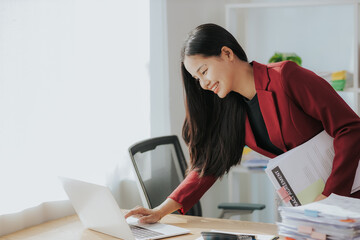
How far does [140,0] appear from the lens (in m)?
2.65

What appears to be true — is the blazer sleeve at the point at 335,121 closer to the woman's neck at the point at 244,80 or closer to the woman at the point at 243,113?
the woman at the point at 243,113

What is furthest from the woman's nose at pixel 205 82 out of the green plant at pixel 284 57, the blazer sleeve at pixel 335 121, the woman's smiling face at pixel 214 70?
the green plant at pixel 284 57

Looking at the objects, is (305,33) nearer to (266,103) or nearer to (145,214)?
(266,103)

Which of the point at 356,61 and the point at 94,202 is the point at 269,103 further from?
the point at 356,61

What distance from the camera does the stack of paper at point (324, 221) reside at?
1.34 m

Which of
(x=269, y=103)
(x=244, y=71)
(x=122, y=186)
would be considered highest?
(x=244, y=71)

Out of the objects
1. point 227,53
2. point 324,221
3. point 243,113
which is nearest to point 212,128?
point 243,113

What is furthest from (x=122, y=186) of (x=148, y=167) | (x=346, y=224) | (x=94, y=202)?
(x=346, y=224)

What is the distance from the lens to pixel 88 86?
2.32 metres

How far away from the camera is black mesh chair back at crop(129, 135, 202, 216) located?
2338 mm

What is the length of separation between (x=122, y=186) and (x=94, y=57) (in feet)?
2.27

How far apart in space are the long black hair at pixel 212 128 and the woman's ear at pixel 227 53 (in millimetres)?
201

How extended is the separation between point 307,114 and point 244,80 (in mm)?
254

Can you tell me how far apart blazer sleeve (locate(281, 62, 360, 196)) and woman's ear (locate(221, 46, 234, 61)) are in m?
0.20
